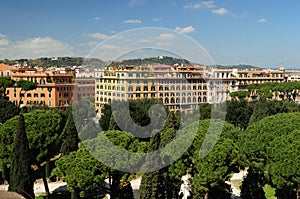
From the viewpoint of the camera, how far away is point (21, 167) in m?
14.1

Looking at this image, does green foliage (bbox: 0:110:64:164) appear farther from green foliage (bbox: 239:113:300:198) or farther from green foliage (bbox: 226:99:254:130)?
green foliage (bbox: 226:99:254:130)

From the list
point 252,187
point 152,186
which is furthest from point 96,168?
point 252,187

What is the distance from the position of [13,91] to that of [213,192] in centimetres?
3804

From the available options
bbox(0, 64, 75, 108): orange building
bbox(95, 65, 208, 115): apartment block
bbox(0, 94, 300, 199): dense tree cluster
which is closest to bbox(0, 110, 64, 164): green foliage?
bbox(0, 94, 300, 199): dense tree cluster

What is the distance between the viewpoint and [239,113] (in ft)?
110

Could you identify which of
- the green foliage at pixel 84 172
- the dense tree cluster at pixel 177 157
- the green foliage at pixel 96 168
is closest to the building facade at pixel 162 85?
the dense tree cluster at pixel 177 157

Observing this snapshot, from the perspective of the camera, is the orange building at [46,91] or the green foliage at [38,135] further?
the orange building at [46,91]

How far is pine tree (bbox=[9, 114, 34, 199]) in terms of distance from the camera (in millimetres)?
13969

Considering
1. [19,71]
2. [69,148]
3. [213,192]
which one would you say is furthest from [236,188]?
[19,71]

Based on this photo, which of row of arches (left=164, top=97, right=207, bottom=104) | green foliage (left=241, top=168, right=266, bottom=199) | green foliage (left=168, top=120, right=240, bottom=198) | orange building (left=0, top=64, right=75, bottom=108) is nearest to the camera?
green foliage (left=168, top=120, right=240, bottom=198)

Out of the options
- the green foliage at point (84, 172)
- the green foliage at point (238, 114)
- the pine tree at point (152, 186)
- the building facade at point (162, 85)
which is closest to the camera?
the pine tree at point (152, 186)

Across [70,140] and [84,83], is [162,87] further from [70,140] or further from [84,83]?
[70,140]

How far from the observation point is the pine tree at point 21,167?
45.8ft

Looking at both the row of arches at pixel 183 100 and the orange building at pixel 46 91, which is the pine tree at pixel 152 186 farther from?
the orange building at pixel 46 91
